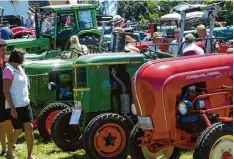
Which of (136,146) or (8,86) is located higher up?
(8,86)

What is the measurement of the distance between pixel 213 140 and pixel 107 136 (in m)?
1.84

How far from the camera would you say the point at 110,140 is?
6242 millimetres

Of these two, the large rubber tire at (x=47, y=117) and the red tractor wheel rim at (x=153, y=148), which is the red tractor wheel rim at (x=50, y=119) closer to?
the large rubber tire at (x=47, y=117)

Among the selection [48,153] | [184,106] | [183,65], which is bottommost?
[48,153]

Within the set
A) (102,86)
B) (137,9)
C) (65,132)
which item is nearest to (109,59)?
(102,86)

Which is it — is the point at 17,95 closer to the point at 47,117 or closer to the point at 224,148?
the point at 47,117

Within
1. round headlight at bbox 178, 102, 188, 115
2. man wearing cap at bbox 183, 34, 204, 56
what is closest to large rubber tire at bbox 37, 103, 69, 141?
man wearing cap at bbox 183, 34, 204, 56

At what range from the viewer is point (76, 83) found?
21.9ft

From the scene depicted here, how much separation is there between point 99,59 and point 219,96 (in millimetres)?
1802

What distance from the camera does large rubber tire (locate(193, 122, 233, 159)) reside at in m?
4.64

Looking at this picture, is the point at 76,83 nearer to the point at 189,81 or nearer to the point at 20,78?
the point at 20,78

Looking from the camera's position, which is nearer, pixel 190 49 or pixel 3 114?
pixel 3 114

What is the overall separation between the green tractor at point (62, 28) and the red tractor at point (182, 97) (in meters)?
7.54

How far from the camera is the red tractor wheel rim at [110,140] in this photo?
20.3 ft
